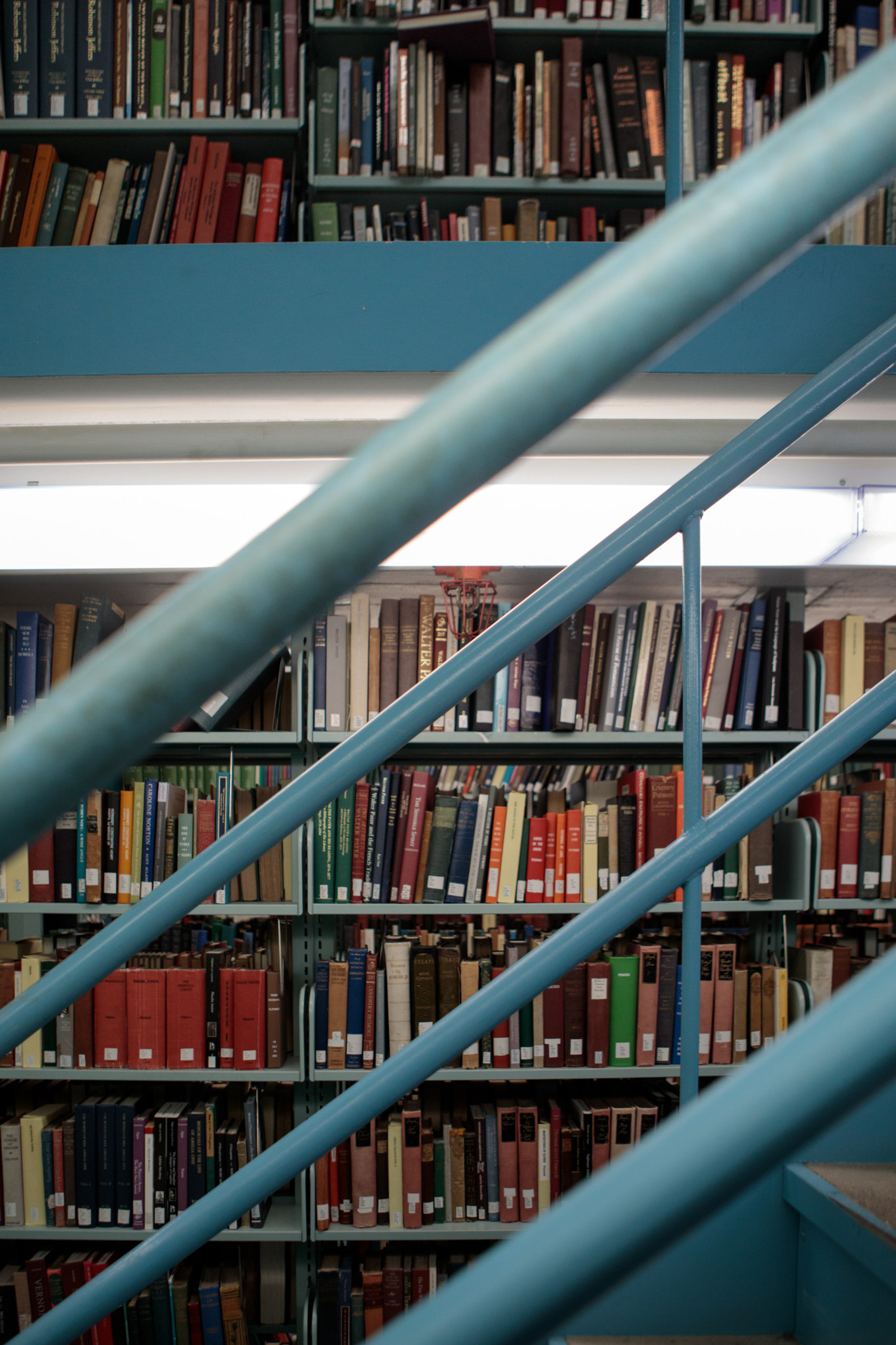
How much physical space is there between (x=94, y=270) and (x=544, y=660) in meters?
1.39

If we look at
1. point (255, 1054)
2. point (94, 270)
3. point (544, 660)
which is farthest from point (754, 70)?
point (255, 1054)

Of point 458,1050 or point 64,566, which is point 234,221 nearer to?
point 64,566

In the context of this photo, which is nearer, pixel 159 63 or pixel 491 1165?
pixel 491 1165

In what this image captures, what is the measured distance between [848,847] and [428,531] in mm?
1419

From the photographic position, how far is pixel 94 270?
1494mm

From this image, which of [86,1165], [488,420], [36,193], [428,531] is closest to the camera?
[488,420]

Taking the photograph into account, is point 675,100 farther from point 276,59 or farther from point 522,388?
point 276,59

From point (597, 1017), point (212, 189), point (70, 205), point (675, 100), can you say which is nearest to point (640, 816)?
point (597, 1017)

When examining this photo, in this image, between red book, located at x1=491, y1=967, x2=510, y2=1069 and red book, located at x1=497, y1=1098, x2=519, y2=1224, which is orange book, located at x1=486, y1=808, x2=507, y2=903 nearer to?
red book, located at x1=491, y1=967, x2=510, y2=1069

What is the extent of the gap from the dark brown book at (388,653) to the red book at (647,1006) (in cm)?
97

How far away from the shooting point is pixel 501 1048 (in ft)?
7.11

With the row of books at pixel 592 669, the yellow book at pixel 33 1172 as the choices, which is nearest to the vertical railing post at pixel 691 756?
the row of books at pixel 592 669

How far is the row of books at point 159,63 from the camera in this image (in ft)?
Result: 7.84

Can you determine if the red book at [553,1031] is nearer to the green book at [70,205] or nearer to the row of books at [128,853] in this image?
the row of books at [128,853]
